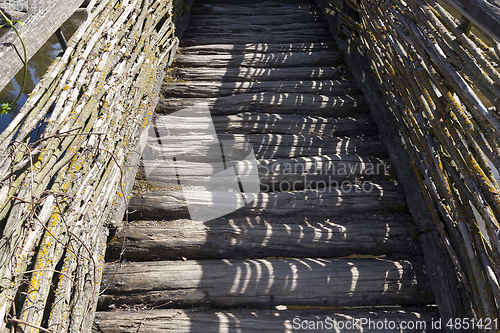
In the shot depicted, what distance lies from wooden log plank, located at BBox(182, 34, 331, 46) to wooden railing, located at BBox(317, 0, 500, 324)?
1.39m

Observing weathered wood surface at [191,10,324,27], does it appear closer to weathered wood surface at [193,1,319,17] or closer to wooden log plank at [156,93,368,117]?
weathered wood surface at [193,1,319,17]

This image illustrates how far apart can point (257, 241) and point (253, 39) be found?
2.66m

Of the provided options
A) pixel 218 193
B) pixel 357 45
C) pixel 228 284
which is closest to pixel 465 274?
pixel 228 284

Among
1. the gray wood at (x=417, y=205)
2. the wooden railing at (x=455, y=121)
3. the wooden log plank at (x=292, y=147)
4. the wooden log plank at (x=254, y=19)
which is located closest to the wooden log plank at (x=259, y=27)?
the wooden log plank at (x=254, y=19)

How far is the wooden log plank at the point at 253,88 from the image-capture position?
316cm

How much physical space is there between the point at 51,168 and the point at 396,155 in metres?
2.18

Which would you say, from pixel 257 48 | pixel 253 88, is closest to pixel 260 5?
pixel 257 48

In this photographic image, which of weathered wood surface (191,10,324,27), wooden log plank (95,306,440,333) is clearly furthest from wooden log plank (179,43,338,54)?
wooden log plank (95,306,440,333)

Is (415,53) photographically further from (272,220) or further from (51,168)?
(51,168)

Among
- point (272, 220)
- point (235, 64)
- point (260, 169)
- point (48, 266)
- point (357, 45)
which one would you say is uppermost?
point (357, 45)

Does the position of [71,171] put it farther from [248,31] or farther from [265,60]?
[248,31]

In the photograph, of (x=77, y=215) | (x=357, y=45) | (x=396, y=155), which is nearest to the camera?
(x=77, y=215)

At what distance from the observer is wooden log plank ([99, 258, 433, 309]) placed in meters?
1.94

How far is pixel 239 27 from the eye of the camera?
4.16m
